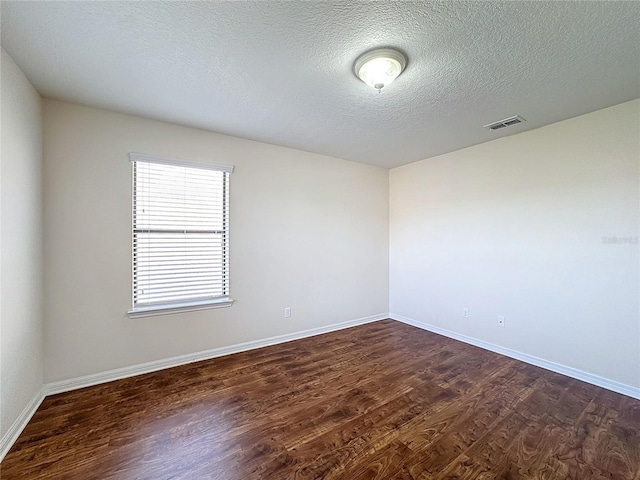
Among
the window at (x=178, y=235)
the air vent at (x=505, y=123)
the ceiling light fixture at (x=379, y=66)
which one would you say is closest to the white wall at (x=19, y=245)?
the window at (x=178, y=235)

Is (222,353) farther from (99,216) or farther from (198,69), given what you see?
(198,69)

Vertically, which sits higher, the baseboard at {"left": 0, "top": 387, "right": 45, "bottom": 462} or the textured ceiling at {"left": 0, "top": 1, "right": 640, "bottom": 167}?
the textured ceiling at {"left": 0, "top": 1, "right": 640, "bottom": 167}

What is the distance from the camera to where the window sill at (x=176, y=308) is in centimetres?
277

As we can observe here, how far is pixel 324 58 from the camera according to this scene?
1890mm

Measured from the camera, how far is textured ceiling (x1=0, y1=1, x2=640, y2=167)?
1.52 meters

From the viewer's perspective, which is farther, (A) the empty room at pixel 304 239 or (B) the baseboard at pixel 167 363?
(B) the baseboard at pixel 167 363

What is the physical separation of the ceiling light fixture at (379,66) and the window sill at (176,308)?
2743mm

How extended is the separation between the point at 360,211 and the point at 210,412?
11.0 feet

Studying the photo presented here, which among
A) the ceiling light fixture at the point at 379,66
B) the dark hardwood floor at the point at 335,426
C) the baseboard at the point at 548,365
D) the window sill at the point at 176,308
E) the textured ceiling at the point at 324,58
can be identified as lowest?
the dark hardwood floor at the point at 335,426

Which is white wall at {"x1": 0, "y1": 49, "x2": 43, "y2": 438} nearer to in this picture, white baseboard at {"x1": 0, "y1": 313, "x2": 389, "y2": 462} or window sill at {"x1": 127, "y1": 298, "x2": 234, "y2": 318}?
white baseboard at {"x1": 0, "y1": 313, "x2": 389, "y2": 462}

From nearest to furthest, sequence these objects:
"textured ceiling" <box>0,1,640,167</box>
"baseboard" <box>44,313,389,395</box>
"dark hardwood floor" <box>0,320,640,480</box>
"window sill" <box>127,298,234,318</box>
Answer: "textured ceiling" <box>0,1,640,167</box> < "dark hardwood floor" <box>0,320,640,480</box> < "baseboard" <box>44,313,389,395</box> < "window sill" <box>127,298,234,318</box>

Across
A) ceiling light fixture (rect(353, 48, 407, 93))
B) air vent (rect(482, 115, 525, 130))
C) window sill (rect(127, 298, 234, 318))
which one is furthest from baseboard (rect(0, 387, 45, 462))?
air vent (rect(482, 115, 525, 130))

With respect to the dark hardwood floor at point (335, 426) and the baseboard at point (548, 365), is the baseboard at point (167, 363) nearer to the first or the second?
the dark hardwood floor at point (335, 426)

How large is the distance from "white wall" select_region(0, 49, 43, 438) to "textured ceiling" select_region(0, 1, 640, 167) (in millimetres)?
299
